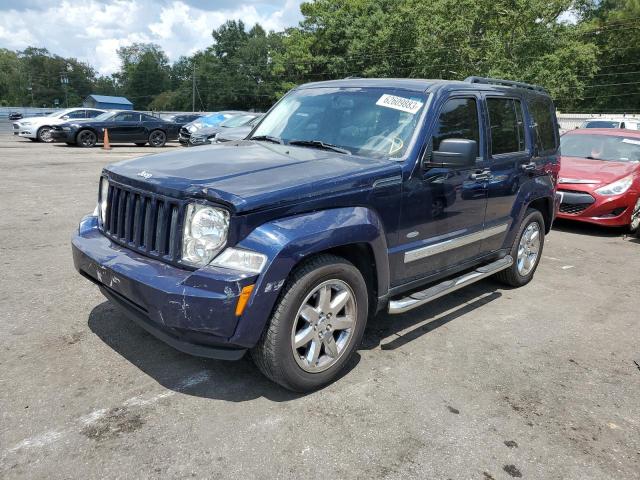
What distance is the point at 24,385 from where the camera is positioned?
3191mm

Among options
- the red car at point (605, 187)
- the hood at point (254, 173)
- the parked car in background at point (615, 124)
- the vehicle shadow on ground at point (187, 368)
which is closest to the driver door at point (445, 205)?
the hood at point (254, 173)

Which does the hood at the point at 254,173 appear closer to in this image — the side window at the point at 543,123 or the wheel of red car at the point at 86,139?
the side window at the point at 543,123

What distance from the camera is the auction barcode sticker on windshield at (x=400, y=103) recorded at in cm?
399

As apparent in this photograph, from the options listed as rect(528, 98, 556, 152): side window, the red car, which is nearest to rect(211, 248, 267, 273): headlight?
rect(528, 98, 556, 152): side window

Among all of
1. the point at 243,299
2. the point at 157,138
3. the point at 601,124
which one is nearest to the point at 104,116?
the point at 157,138

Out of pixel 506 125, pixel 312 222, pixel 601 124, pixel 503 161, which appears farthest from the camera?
pixel 601 124

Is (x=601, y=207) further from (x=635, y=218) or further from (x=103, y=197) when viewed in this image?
(x=103, y=197)

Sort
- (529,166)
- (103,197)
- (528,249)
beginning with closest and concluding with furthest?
(103,197) < (529,166) < (528,249)

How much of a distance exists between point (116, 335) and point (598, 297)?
4.74 m

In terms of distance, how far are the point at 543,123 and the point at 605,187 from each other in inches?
135

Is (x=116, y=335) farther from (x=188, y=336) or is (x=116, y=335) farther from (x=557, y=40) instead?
(x=557, y=40)

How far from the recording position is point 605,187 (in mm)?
8258

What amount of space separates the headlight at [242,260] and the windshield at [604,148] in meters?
8.37

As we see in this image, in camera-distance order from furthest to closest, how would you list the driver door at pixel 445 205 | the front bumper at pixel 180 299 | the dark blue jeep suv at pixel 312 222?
the driver door at pixel 445 205, the dark blue jeep suv at pixel 312 222, the front bumper at pixel 180 299
